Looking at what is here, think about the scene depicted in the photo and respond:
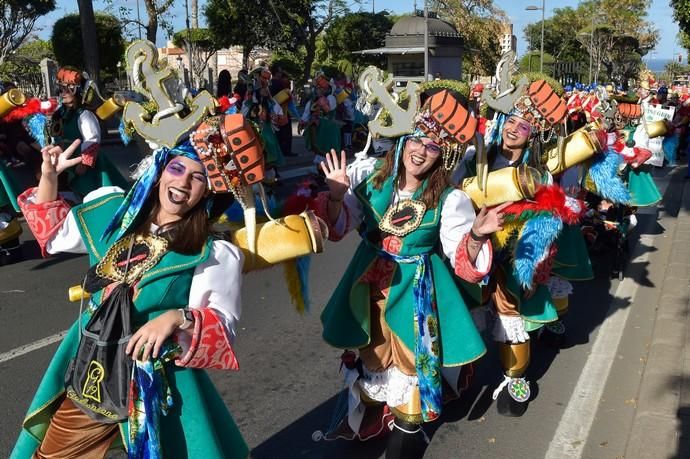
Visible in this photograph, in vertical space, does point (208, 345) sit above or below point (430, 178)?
below

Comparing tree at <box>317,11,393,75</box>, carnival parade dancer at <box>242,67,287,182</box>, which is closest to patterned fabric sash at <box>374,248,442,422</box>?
carnival parade dancer at <box>242,67,287,182</box>

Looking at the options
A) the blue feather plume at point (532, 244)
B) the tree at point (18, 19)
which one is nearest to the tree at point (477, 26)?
the tree at point (18, 19)

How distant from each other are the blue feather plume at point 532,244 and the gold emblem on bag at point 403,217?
69cm

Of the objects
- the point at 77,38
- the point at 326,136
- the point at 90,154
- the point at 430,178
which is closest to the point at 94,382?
the point at 430,178

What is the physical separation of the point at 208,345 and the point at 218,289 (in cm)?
19

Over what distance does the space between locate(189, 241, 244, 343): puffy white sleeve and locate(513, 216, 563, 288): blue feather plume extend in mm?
1777

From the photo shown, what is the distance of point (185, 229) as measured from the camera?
2340 millimetres

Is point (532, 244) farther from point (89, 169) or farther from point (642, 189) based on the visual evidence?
point (89, 169)

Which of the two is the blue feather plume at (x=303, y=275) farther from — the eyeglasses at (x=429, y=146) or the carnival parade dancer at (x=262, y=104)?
the carnival parade dancer at (x=262, y=104)

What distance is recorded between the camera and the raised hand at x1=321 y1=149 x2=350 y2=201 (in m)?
3.08

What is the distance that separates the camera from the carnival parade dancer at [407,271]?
10.3 feet

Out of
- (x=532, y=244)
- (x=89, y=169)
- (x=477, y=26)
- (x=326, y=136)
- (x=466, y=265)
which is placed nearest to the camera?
(x=466, y=265)

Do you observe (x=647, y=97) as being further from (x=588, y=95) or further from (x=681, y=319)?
(x=681, y=319)

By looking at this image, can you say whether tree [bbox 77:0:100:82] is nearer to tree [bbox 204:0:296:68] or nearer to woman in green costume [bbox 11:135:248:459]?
woman in green costume [bbox 11:135:248:459]
